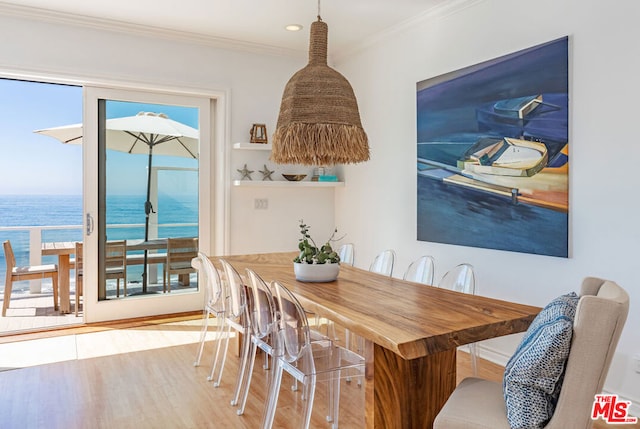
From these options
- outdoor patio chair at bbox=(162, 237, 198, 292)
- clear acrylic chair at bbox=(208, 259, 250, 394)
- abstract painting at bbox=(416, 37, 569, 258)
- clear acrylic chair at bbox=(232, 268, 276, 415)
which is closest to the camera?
clear acrylic chair at bbox=(232, 268, 276, 415)

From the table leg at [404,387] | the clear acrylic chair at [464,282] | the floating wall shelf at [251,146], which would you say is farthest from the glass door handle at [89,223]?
the table leg at [404,387]

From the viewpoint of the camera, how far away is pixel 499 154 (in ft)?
11.2

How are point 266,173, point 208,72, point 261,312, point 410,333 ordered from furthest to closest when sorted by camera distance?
point 266,173, point 208,72, point 261,312, point 410,333

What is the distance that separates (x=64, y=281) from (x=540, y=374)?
16.3ft

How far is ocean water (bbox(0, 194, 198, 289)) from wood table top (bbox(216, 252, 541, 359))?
8.02 feet

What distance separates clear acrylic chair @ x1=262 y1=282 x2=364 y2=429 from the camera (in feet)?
7.13

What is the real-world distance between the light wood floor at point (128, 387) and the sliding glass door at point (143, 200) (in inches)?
25.9

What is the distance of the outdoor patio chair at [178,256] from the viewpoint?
490cm

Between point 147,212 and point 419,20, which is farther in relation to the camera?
point 147,212

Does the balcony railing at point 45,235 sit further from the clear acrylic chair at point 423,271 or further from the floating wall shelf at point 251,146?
the clear acrylic chair at point 423,271

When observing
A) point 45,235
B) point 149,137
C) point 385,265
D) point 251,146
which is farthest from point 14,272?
point 385,265

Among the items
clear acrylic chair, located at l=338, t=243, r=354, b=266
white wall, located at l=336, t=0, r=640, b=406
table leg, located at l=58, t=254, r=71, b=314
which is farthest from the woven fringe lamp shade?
table leg, located at l=58, t=254, r=71, b=314

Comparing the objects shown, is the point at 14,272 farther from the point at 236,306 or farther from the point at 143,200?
the point at 236,306

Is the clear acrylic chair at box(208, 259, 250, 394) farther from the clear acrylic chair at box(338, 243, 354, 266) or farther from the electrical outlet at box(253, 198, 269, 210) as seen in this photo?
the electrical outlet at box(253, 198, 269, 210)
